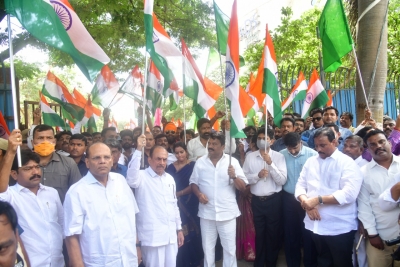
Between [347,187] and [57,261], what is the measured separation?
9.02 ft

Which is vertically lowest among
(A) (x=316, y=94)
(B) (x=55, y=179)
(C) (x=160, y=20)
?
(B) (x=55, y=179)

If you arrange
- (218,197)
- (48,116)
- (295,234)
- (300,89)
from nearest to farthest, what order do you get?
(218,197)
(295,234)
(48,116)
(300,89)

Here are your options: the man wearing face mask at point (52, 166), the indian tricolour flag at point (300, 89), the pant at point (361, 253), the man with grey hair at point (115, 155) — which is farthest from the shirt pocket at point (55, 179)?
the indian tricolour flag at point (300, 89)

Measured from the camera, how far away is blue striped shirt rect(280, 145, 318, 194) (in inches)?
182

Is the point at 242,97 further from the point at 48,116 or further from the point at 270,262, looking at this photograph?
the point at 48,116

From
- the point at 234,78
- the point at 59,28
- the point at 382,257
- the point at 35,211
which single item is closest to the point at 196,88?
the point at 234,78

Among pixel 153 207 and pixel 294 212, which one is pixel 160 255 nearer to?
pixel 153 207

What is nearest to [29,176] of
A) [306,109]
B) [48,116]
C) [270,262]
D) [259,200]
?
[259,200]

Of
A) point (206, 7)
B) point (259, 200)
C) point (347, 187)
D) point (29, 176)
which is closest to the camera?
point (29, 176)

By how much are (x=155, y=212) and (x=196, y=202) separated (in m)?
1.22

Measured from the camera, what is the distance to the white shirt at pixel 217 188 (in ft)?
14.4

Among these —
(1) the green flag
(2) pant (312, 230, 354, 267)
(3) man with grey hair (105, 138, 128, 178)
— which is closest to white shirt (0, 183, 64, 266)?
(3) man with grey hair (105, 138, 128, 178)

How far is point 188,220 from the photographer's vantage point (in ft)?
15.8

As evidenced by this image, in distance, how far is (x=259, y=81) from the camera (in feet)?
20.5
